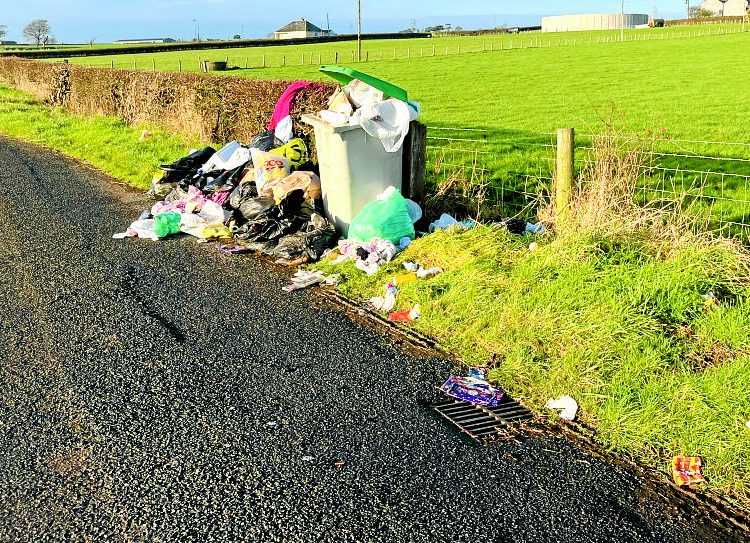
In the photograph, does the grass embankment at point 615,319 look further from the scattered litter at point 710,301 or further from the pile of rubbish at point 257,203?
the pile of rubbish at point 257,203

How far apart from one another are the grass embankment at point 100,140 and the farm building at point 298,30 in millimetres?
129130

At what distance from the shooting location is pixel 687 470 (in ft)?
13.0

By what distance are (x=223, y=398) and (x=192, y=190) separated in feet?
19.0

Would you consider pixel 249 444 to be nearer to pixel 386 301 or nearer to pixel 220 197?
pixel 386 301

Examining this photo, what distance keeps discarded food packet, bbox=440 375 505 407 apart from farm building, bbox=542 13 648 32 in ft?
440

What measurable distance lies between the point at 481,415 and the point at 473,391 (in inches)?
9.9

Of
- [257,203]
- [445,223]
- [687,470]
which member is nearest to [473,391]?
[687,470]

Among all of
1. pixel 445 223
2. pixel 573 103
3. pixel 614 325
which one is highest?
Answer: pixel 573 103

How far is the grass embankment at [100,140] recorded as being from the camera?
13906mm

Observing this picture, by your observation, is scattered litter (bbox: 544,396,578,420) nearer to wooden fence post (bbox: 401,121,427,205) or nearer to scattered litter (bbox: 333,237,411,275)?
scattered litter (bbox: 333,237,411,275)

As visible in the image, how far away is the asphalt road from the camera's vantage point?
3.61m

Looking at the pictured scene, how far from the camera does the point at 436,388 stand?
5027 mm

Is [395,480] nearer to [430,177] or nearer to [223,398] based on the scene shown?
[223,398]

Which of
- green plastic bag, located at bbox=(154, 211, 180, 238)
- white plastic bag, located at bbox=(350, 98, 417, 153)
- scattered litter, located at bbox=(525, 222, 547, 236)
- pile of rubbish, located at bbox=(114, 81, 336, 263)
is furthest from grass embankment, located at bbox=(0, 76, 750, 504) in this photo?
green plastic bag, located at bbox=(154, 211, 180, 238)
